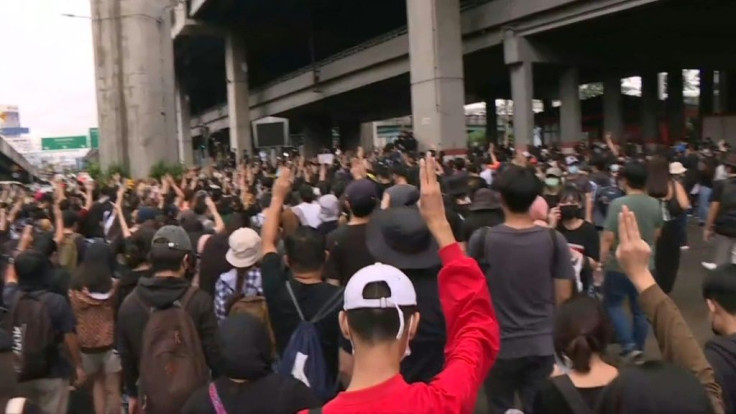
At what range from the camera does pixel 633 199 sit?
6234 millimetres

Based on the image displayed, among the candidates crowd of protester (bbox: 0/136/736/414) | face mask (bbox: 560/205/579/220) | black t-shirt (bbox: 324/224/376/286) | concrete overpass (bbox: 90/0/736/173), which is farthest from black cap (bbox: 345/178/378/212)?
concrete overpass (bbox: 90/0/736/173)

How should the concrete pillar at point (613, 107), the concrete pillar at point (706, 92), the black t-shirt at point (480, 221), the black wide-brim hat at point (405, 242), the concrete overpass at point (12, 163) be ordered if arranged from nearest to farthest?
1. the black wide-brim hat at point (405, 242)
2. the black t-shirt at point (480, 221)
3. the concrete pillar at point (613, 107)
4. the concrete pillar at point (706, 92)
5. the concrete overpass at point (12, 163)

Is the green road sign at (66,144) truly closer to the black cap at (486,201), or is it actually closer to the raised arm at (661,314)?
the black cap at (486,201)

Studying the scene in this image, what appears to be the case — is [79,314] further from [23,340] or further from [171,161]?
[171,161]

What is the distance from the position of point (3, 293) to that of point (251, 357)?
13.2 ft

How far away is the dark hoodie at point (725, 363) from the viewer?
9.37ft

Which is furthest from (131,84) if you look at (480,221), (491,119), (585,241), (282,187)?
(282,187)

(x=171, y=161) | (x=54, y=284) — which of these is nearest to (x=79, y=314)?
(x=54, y=284)

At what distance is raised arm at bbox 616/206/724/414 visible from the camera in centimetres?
274

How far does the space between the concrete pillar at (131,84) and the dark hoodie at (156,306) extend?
1099 inches

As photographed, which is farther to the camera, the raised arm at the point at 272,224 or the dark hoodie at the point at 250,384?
the raised arm at the point at 272,224

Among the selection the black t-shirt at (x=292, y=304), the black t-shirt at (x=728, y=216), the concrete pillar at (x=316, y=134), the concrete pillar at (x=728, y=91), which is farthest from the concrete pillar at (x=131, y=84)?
the concrete pillar at (x=728, y=91)

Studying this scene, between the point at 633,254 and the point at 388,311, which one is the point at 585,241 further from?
the point at 388,311

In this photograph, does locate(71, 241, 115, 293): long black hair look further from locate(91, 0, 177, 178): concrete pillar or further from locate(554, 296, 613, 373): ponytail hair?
locate(91, 0, 177, 178): concrete pillar
